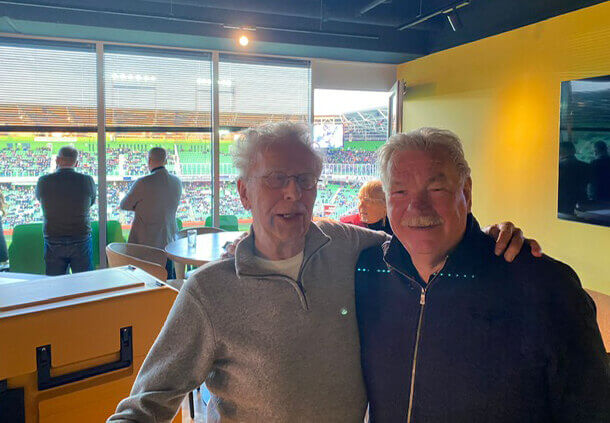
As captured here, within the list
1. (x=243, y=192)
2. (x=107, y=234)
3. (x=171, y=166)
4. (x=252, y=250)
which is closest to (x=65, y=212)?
(x=107, y=234)

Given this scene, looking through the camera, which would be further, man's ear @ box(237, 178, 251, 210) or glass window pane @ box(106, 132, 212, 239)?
glass window pane @ box(106, 132, 212, 239)

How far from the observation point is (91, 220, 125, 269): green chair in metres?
5.84

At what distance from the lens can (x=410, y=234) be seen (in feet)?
4.19

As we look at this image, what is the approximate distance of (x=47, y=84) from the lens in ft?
18.2

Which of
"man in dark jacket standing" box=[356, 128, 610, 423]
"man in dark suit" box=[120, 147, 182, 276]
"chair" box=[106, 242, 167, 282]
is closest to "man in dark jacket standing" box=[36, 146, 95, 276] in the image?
"man in dark suit" box=[120, 147, 182, 276]

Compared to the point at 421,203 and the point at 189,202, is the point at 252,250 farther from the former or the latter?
the point at 189,202

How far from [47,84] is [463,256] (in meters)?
5.74

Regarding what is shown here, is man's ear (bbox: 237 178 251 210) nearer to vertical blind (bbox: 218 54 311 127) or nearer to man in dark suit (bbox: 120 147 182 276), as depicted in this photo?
man in dark suit (bbox: 120 147 182 276)

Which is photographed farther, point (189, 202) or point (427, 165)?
point (189, 202)

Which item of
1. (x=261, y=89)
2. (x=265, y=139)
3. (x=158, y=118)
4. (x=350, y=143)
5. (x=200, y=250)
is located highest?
(x=261, y=89)

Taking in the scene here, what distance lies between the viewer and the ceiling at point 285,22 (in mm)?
4801

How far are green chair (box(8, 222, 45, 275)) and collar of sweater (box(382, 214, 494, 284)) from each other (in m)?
5.19

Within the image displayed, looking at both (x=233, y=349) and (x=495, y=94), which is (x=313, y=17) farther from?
(x=233, y=349)

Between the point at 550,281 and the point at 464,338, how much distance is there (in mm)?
247
